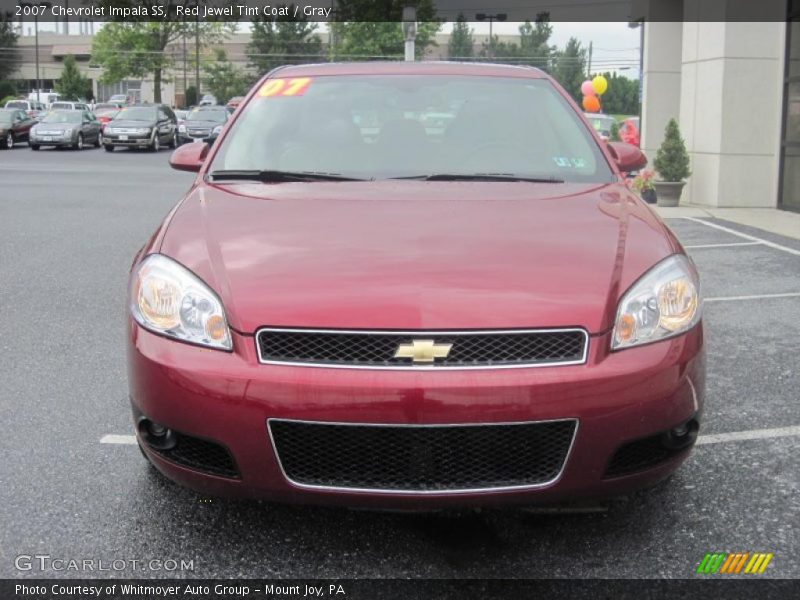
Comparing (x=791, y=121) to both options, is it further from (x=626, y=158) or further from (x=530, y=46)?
(x=530, y=46)

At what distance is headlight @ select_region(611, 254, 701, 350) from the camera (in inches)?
104

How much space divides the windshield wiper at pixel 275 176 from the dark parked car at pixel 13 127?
3023 centimetres

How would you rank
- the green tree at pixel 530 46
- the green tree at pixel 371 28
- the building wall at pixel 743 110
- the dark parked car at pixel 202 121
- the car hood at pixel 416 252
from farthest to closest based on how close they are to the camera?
the green tree at pixel 530 46 → the green tree at pixel 371 28 → the dark parked car at pixel 202 121 → the building wall at pixel 743 110 → the car hood at pixel 416 252

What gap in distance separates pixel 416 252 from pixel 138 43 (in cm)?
6206

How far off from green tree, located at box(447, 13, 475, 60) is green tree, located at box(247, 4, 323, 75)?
1858cm

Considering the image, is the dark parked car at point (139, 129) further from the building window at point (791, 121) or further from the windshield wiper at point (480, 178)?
the windshield wiper at point (480, 178)

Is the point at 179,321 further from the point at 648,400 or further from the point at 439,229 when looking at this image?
the point at 648,400

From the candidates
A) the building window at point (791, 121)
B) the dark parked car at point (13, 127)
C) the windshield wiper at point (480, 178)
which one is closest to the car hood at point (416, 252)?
the windshield wiper at point (480, 178)

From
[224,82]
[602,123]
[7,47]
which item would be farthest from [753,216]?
[7,47]

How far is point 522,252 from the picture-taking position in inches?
112

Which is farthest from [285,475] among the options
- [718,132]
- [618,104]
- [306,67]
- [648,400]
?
[618,104]

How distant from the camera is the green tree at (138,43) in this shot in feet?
196

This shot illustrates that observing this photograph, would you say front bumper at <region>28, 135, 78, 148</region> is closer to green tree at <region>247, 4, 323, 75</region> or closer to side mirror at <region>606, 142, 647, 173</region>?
side mirror at <region>606, 142, 647, 173</region>

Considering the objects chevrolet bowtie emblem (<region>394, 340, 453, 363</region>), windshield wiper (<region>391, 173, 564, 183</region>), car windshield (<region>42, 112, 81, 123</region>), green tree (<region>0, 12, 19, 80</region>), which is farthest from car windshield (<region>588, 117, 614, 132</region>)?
green tree (<region>0, 12, 19, 80</region>)
